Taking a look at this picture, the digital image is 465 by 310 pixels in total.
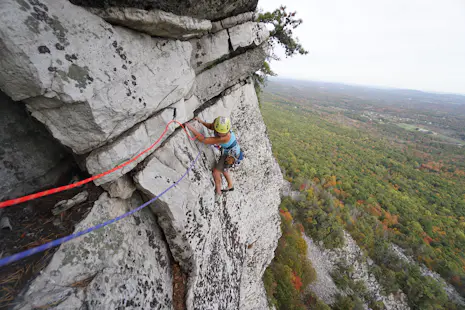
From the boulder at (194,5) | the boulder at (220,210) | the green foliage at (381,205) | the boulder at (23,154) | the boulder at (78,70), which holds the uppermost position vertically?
the boulder at (194,5)

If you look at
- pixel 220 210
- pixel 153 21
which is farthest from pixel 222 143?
pixel 153 21

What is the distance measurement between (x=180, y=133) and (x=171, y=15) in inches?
76.4

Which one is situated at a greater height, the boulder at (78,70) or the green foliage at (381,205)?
the boulder at (78,70)

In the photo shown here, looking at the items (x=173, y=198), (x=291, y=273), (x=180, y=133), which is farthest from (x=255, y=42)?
(x=291, y=273)

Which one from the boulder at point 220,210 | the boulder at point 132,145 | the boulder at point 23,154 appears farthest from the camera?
the boulder at point 220,210

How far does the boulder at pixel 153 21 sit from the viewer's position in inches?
95.8

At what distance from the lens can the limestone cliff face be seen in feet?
6.47

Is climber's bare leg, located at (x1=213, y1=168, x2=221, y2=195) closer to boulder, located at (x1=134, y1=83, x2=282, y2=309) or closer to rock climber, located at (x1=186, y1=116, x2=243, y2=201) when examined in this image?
rock climber, located at (x1=186, y1=116, x2=243, y2=201)

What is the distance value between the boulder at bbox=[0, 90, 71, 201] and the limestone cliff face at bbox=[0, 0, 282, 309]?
14cm

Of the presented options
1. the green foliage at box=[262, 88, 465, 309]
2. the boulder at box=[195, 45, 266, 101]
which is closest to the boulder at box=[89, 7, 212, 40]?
the boulder at box=[195, 45, 266, 101]

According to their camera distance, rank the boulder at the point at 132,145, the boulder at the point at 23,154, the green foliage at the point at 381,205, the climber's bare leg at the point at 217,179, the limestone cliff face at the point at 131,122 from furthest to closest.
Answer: the green foliage at the point at 381,205 → the climber's bare leg at the point at 217,179 → the boulder at the point at 132,145 → the boulder at the point at 23,154 → the limestone cliff face at the point at 131,122

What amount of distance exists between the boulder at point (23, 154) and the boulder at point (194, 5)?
1623 millimetres

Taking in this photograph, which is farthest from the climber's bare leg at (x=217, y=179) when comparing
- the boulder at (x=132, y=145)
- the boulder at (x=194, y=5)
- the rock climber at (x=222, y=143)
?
the boulder at (x=194, y=5)

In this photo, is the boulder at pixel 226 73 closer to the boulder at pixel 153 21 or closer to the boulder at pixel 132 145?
the boulder at pixel 132 145
